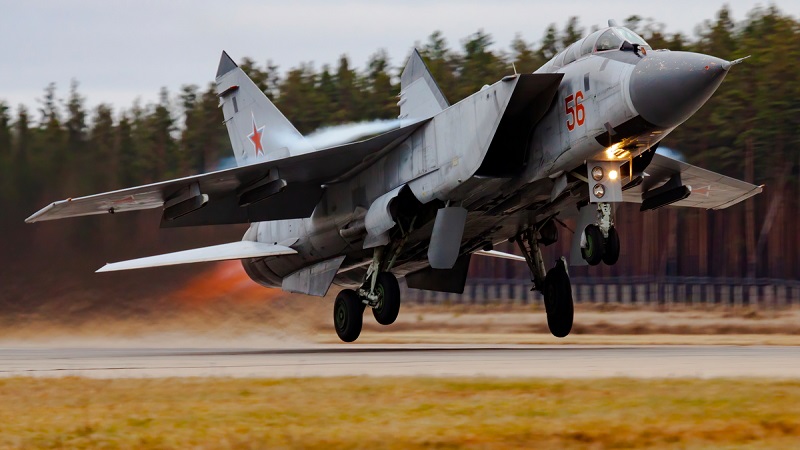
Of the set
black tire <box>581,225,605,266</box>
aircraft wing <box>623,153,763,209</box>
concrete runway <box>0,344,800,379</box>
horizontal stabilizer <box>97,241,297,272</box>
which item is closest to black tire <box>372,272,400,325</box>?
concrete runway <box>0,344,800,379</box>

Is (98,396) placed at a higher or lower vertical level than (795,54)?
lower

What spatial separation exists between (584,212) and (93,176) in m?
11.4

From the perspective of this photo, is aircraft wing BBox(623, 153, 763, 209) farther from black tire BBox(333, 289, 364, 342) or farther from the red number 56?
black tire BBox(333, 289, 364, 342)

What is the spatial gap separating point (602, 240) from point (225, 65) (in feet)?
33.5

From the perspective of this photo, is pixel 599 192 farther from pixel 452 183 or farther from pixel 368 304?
pixel 368 304

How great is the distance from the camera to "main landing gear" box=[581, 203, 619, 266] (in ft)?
46.5

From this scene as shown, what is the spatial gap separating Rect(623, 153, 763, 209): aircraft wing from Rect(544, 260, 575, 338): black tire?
167 cm

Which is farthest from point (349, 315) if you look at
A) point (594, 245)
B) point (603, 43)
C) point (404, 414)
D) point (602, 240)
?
point (404, 414)

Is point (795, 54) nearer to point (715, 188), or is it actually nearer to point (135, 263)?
point (715, 188)

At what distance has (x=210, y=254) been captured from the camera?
19625 millimetres

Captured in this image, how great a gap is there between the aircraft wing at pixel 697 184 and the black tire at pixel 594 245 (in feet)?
8.68

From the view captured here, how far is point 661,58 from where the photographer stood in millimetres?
13445

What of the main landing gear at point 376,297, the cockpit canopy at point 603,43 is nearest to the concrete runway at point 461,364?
the main landing gear at point 376,297

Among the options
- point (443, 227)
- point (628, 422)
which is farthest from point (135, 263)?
point (628, 422)
